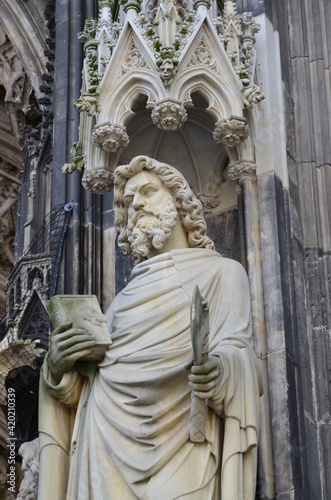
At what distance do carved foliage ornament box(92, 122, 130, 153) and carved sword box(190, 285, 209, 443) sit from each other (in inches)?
76.1

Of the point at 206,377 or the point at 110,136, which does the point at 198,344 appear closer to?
the point at 206,377

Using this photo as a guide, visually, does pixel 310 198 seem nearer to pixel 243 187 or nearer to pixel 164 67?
pixel 243 187

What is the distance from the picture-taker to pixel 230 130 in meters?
9.15

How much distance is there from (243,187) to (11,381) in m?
3.00

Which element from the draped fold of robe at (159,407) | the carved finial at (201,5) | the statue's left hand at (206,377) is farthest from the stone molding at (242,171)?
the statue's left hand at (206,377)

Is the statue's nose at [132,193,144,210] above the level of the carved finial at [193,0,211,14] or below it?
below

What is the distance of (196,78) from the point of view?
9.28 meters

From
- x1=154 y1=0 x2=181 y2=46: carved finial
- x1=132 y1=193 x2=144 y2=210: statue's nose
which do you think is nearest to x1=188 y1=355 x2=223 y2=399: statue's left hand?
x1=132 y1=193 x2=144 y2=210: statue's nose

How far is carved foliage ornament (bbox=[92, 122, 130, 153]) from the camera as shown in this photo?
9.20m

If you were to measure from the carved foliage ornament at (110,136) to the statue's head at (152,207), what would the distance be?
655 millimetres

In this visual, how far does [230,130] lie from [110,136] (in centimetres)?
65

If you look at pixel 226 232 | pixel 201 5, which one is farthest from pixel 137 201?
pixel 201 5

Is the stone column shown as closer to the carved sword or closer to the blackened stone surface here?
the blackened stone surface

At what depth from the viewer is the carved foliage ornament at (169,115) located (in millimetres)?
9102
